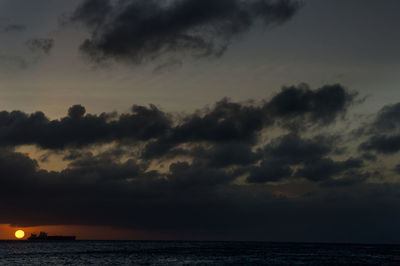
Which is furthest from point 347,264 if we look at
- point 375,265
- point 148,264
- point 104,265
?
point 104,265

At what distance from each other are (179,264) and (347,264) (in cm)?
4863

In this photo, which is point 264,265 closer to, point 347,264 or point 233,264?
point 233,264

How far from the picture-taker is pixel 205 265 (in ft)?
407

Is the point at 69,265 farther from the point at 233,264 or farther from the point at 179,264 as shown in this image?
the point at 233,264

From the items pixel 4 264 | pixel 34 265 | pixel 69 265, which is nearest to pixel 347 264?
pixel 69 265

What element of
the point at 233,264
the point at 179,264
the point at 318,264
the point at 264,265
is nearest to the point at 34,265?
the point at 179,264

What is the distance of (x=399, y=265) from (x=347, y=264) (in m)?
15.4

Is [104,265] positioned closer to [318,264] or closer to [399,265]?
[318,264]

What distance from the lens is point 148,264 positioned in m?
128

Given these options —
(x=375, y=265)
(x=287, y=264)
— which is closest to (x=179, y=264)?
(x=287, y=264)

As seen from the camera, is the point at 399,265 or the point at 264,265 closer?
the point at 264,265

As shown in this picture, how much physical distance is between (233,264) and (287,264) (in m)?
15.3

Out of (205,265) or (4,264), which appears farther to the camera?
(4,264)

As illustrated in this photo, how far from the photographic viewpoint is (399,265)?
431ft
